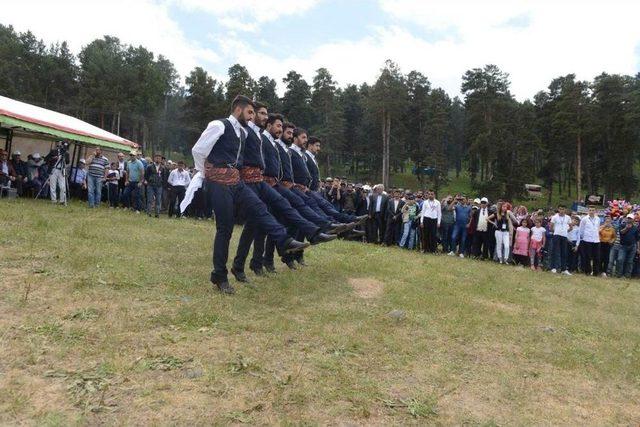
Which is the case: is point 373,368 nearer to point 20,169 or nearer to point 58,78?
point 20,169

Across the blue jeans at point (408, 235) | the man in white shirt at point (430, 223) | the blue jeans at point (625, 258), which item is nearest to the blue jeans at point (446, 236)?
the man in white shirt at point (430, 223)

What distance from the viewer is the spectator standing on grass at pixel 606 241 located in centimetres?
1433

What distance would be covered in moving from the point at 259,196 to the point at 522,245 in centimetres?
967

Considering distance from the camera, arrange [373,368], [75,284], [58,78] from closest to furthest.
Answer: [373,368] → [75,284] → [58,78]

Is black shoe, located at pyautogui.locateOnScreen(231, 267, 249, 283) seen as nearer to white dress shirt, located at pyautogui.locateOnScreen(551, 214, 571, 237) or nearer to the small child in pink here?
the small child in pink

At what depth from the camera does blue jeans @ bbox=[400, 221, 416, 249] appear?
49.2 ft

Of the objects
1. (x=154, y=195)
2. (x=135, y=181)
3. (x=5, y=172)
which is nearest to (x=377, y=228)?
(x=154, y=195)

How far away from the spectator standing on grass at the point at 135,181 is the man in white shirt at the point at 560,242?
12.5m

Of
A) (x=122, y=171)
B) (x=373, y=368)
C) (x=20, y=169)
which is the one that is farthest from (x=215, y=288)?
(x=20, y=169)

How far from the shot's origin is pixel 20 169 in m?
16.6

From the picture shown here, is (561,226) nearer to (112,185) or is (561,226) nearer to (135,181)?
(135,181)

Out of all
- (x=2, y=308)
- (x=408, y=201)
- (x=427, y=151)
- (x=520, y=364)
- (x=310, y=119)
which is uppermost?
(x=310, y=119)

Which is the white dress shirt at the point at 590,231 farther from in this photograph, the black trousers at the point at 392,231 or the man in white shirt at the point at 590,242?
the black trousers at the point at 392,231

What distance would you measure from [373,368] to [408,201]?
1152cm
